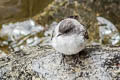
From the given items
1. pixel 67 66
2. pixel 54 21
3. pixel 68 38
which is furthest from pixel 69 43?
pixel 54 21

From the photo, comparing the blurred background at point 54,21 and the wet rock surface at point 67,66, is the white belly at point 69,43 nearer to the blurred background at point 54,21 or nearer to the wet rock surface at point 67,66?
the wet rock surface at point 67,66

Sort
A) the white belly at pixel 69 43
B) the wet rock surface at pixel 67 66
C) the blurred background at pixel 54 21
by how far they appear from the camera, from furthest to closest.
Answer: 1. the blurred background at pixel 54 21
2. the wet rock surface at pixel 67 66
3. the white belly at pixel 69 43

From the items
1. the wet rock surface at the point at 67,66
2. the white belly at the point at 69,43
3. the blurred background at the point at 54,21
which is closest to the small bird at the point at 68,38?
the white belly at the point at 69,43

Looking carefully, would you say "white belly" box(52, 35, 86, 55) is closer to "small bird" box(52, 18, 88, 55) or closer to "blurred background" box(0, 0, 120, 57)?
"small bird" box(52, 18, 88, 55)

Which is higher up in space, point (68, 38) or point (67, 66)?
point (68, 38)

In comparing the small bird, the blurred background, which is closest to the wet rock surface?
the small bird

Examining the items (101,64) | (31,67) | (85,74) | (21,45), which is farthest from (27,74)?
(21,45)

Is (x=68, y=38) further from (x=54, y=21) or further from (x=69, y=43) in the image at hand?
(x=54, y=21)

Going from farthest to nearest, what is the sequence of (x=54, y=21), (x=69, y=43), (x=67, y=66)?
1. (x=54, y=21)
2. (x=67, y=66)
3. (x=69, y=43)
